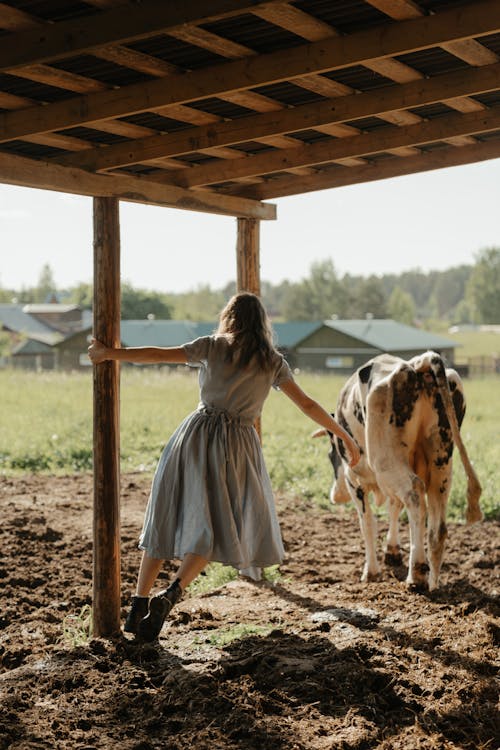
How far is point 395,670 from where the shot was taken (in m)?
4.80

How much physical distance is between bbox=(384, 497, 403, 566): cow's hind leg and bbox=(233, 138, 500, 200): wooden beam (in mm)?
2660

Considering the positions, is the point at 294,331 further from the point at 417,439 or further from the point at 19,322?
the point at 417,439

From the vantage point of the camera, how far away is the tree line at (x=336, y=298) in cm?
6546

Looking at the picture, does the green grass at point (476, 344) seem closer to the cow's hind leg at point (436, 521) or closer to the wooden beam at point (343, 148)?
the cow's hind leg at point (436, 521)

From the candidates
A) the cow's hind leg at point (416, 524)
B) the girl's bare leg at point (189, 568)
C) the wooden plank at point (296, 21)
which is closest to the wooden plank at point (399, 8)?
the wooden plank at point (296, 21)

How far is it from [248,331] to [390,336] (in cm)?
4279

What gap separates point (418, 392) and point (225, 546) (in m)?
2.25

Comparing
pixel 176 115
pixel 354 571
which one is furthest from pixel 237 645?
pixel 176 115

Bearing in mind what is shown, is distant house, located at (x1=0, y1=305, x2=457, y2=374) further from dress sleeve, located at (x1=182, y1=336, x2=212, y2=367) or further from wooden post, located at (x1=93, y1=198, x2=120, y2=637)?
dress sleeve, located at (x1=182, y1=336, x2=212, y2=367)

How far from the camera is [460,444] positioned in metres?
6.18

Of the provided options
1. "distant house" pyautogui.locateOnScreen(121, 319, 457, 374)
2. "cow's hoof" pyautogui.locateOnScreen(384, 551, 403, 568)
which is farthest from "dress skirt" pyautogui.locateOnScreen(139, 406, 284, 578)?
"distant house" pyautogui.locateOnScreen(121, 319, 457, 374)

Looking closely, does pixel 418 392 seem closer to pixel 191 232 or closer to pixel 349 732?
pixel 349 732

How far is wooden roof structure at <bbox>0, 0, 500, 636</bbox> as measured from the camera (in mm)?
4004

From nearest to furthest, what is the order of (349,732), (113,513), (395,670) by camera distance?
(349,732) → (395,670) → (113,513)
